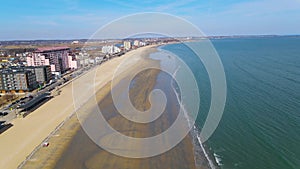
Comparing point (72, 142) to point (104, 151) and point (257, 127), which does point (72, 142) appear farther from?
point (257, 127)

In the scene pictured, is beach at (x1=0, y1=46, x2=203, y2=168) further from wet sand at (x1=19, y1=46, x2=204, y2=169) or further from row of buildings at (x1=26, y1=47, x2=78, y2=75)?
→ row of buildings at (x1=26, y1=47, x2=78, y2=75)

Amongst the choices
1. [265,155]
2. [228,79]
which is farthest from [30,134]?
[228,79]

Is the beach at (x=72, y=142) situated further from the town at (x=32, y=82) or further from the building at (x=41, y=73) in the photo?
the building at (x=41, y=73)

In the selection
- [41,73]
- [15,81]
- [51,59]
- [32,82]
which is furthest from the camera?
[51,59]

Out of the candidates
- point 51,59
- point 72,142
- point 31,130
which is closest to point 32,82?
point 51,59

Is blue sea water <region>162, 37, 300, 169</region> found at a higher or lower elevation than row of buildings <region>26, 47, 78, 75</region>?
lower

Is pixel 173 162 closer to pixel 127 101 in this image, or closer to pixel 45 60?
pixel 127 101

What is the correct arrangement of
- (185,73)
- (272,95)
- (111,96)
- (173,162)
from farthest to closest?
(185,73)
(111,96)
(272,95)
(173,162)

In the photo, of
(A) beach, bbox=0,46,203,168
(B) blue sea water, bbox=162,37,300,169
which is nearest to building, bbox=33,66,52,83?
(A) beach, bbox=0,46,203,168
